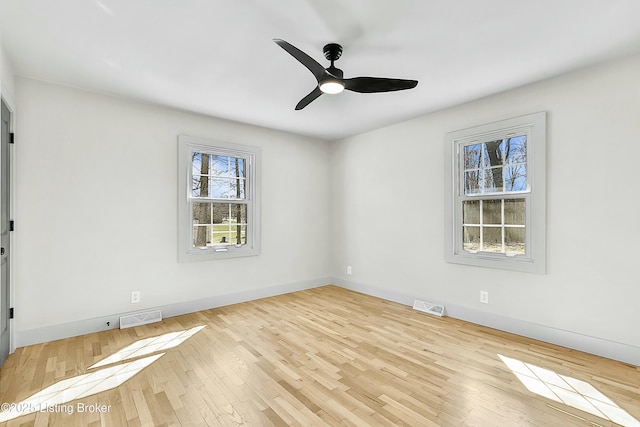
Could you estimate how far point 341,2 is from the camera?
1965 mm

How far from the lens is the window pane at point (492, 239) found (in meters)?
3.48

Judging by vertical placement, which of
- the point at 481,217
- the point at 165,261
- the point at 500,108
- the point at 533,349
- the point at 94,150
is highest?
the point at 500,108

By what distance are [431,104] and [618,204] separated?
2.06 m

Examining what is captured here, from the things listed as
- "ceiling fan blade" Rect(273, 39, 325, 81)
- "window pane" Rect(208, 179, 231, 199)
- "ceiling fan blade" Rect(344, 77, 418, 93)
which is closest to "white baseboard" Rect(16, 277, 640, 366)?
"window pane" Rect(208, 179, 231, 199)

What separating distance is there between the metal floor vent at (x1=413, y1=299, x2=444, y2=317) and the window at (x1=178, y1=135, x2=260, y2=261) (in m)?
2.41

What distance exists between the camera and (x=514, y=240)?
3348 millimetres

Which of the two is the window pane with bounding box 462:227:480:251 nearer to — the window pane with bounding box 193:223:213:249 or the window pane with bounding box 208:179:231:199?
the window pane with bounding box 208:179:231:199

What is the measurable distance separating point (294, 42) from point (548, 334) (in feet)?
11.8

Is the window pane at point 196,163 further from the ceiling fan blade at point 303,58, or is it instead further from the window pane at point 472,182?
the window pane at point 472,182

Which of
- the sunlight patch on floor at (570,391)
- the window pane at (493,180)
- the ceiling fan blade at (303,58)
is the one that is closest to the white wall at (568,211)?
the window pane at (493,180)

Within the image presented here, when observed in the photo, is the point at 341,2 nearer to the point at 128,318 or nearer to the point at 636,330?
the point at 636,330

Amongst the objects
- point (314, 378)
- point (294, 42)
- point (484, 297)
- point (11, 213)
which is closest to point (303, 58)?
point (294, 42)

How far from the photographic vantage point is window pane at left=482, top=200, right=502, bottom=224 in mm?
3490

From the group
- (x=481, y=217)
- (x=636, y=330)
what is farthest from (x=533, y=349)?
(x=481, y=217)
